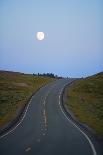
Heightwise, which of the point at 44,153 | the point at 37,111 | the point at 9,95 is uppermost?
the point at 9,95

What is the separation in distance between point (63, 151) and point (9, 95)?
50.5m

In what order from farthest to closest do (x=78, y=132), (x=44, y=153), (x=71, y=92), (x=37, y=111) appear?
(x=71, y=92) < (x=37, y=111) < (x=78, y=132) < (x=44, y=153)

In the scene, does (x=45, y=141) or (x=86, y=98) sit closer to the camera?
(x=45, y=141)

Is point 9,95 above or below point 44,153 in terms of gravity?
above

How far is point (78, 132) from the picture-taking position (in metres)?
30.0

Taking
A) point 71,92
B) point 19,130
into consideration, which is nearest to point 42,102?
point 71,92

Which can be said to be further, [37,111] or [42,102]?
[42,102]

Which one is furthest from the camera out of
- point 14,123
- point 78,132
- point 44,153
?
point 14,123

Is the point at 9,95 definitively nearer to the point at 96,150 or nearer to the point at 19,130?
the point at 19,130

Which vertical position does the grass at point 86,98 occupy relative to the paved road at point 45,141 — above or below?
above

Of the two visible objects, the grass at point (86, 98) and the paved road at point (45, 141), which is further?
the grass at point (86, 98)

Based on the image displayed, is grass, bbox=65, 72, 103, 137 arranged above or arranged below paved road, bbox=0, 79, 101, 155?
above

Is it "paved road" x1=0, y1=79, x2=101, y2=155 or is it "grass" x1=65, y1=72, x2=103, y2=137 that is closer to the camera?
"paved road" x1=0, y1=79, x2=101, y2=155

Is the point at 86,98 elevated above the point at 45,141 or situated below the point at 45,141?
above
